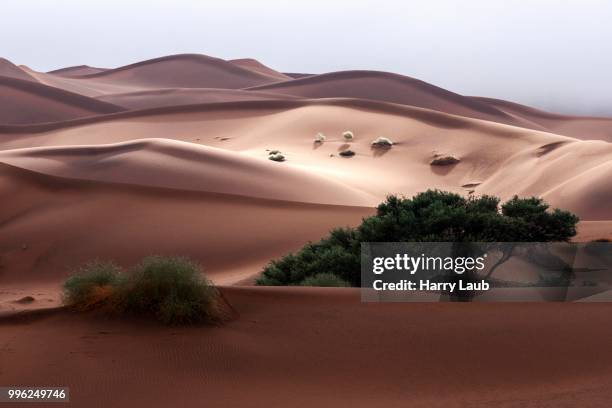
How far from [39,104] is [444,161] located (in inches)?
2097

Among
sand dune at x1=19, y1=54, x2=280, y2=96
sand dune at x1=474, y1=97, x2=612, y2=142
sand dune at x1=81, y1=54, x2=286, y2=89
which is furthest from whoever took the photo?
sand dune at x1=81, y1=54, x2=286, y2=89

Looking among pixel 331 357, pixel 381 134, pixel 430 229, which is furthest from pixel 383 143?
pixel 331 357

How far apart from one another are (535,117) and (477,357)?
105398mm

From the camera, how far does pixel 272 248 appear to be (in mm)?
24391

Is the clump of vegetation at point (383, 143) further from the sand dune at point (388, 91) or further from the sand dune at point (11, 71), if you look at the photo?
the sand dune at point (11, 71)

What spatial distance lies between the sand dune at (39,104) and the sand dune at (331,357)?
74891 millimetres

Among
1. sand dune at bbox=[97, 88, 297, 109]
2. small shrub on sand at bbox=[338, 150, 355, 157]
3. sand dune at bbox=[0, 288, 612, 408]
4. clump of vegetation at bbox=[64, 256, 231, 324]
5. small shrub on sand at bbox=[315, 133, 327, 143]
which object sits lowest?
sand dune at bbox=[0, 288, 612, 408]

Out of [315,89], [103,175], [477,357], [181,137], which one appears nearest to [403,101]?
[315,89]

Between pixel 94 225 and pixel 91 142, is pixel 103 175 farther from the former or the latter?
pixel 91 142

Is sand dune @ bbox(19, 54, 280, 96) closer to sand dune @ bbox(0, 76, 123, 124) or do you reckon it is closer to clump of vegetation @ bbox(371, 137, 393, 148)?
sand dune @ bbox(0, 76, 123, 124)

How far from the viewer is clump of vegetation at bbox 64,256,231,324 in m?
10.8

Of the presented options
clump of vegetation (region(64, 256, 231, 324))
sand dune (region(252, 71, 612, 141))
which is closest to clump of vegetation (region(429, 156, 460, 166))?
clump of vegetation (region(64, 256, 231, 324))

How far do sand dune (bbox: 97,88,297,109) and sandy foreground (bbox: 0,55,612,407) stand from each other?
21531mm

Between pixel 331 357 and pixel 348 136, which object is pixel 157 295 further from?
pixel 348 136
